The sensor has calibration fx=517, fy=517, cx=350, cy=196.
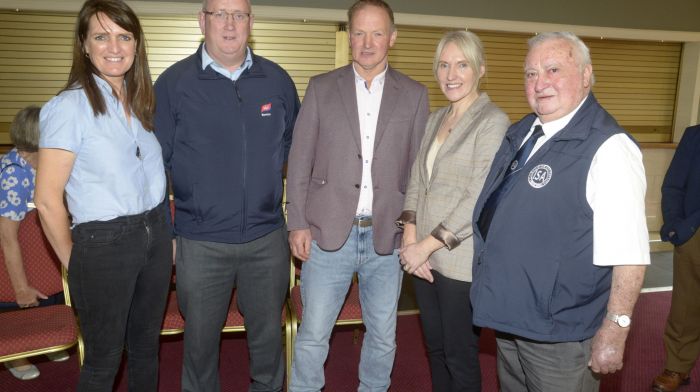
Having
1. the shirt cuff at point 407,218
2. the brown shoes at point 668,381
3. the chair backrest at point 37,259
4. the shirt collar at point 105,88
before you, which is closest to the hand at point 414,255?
the shirt cuff at point 407,218

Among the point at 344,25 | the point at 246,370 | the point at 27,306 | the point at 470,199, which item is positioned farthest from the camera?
the point at 344,25

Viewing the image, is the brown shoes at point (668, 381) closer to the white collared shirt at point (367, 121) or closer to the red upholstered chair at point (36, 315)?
the white collared shirt at point (367, 121)

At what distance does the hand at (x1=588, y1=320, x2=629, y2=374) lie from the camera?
1.62m

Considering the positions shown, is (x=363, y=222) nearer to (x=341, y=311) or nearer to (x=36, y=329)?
(x=341, y=311)

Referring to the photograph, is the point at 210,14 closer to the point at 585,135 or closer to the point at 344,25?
the point at 585,135

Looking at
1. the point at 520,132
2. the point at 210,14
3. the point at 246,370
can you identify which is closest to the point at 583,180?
the point at 520,132

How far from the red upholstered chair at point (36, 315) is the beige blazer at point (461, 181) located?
1902 millimetres

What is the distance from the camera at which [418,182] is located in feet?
7.66

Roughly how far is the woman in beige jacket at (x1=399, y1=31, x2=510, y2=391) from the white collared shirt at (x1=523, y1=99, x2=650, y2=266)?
54 centimetres

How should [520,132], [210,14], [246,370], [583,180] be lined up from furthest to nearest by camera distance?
[246,370] < [210,14] < [520,132] < [583,180]

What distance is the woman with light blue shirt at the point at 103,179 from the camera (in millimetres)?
1897

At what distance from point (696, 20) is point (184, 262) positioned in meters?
7.67

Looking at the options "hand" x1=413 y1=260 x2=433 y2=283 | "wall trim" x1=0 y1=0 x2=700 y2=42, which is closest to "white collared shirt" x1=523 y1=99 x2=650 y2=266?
"hand" x1=413 y1=260 x2=433 y2=283

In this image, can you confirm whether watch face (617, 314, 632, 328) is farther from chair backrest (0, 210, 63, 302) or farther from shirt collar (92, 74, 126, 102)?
chair backrest (0, 210, 63, 302)
